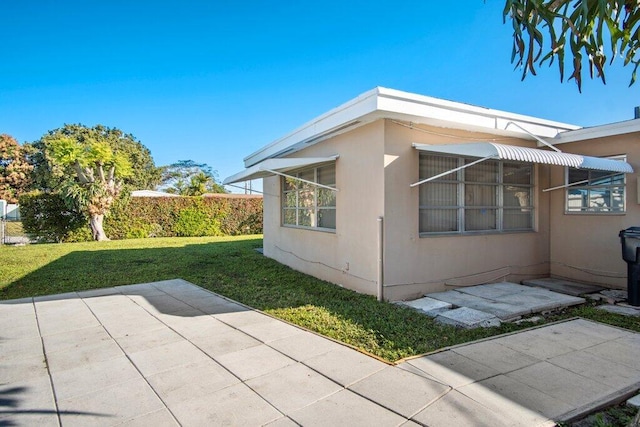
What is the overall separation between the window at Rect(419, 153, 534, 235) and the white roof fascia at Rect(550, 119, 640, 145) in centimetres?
97

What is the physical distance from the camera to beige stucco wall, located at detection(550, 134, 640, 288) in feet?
24.8

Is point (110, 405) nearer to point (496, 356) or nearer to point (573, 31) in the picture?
point (496, 356)

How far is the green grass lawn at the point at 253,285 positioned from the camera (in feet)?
16.3

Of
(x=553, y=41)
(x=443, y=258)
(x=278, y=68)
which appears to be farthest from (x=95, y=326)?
(x=278, y=68)

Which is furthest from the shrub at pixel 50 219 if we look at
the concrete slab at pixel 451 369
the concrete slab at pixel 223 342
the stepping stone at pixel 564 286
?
the stepping stone at pixel 564 286

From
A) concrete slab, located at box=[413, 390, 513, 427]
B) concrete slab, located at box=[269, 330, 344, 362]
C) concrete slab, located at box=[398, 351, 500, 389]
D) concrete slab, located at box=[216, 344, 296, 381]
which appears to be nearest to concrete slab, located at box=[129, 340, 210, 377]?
concrete slab, located at box=[216, 344, 296, 381]

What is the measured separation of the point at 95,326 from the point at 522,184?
31.6ft

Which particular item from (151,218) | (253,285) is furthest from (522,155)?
(151,218)

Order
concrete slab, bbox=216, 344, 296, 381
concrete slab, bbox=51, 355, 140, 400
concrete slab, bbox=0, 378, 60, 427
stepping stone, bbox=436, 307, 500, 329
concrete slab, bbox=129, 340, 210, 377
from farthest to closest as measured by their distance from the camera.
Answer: stepping stone, bbox=436, 307, 500, 329 < concrete slab, bbox=129, 340, 210, 377 < concrete slab, bbox=216, 344, 296, 381 < concrete slab, bbox=51, 355, 140, 400 < concrete slab, bbox=0, 378, 60, 427

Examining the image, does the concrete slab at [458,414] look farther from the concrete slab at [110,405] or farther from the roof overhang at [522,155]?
the roof overhang at [522,155]

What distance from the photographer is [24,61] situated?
15.5m

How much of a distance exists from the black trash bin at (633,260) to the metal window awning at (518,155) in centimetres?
139

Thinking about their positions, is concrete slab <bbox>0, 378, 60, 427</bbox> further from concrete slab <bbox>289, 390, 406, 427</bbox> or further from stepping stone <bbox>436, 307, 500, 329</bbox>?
stepping stone <bbox>436, 307, 500, 329</bbox>

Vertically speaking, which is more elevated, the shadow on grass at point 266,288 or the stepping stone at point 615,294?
the shadow on grass at point 266,288
